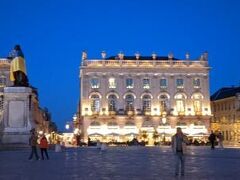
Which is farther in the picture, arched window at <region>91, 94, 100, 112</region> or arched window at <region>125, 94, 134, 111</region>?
arched window at <region>125, 94, 134, 111</region>

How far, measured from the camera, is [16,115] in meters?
30.1

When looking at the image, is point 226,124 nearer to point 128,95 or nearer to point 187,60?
point 187,60

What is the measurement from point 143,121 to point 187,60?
1436cm

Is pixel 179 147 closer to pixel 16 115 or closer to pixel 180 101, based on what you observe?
pixel 16 115

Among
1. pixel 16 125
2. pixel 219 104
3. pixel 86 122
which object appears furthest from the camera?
pixel 219 104

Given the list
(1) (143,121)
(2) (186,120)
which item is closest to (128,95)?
(1) (143,121)

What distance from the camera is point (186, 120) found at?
85000 millimetres

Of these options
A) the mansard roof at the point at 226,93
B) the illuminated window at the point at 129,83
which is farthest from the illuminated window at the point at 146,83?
the mansard roof at the point at 226,93

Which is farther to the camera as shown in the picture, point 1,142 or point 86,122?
point 86,122

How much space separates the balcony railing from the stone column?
54.4 meters

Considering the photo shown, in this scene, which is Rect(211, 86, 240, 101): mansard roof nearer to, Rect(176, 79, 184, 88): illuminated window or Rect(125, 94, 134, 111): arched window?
Rect(176, 79, 184, 88): illuminated window

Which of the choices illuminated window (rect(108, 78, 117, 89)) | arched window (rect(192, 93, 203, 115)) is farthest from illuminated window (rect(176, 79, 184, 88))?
illuminated window (rect(108, 78, 117, 89))

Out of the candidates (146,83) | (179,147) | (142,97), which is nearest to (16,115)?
(179,147)

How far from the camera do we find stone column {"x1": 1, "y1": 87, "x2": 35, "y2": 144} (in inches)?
1181
